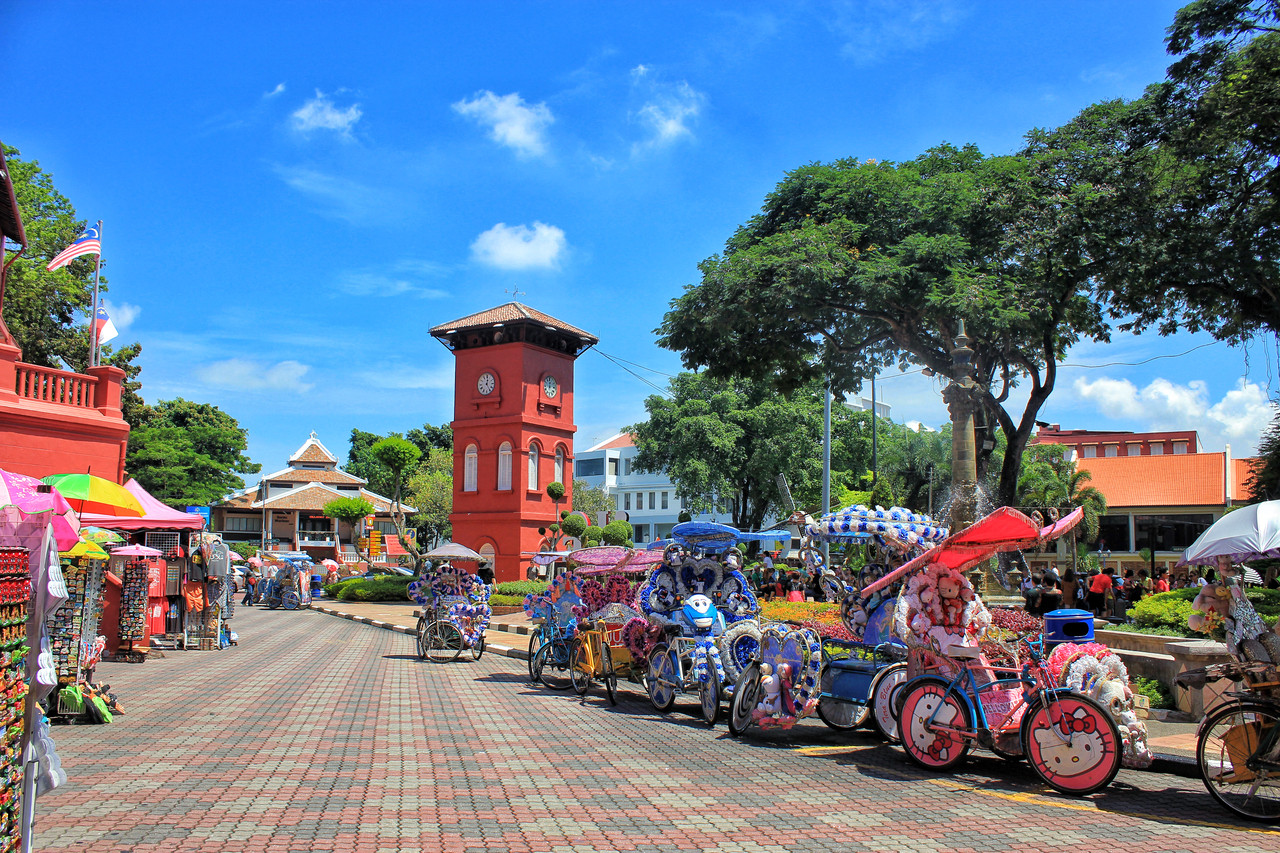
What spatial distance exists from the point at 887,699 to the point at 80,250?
20.7 meters

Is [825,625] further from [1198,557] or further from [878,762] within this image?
[1198,557]

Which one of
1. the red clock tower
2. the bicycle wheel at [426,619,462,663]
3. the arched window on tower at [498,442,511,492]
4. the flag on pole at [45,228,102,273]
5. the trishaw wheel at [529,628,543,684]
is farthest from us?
the arched window on tower at [498,442,511,492]

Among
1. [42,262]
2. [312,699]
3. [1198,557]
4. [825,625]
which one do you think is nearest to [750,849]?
[1198,557]

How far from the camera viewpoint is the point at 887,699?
8.97 m

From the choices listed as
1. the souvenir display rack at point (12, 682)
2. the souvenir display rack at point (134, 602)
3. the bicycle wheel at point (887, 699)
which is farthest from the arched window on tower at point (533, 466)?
the souvenir display rack at point (12, 682)

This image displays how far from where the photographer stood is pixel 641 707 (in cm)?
1171

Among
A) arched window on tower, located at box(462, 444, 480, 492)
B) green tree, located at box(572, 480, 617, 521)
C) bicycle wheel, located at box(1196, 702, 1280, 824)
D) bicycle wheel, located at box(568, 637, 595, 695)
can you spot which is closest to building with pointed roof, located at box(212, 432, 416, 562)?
green tree, located at box(572, 480, 617, 521)

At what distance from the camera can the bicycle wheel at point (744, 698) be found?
9.32 metres

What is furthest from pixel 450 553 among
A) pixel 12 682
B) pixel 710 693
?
pixel 12 682

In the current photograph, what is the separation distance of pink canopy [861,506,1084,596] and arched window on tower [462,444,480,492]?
33.2m

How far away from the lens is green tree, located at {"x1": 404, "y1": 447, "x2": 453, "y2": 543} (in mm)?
57188

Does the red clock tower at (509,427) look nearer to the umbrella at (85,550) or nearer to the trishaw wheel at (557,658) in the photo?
Answer: the trishaw wheel at (557,658)

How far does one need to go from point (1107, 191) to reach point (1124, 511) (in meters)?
31.4

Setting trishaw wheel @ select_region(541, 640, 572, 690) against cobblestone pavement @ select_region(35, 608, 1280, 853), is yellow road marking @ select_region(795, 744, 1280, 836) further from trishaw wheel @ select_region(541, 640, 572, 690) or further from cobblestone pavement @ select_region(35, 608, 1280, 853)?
trishaw wheel @ select_region(541, 640, 572, 690)
